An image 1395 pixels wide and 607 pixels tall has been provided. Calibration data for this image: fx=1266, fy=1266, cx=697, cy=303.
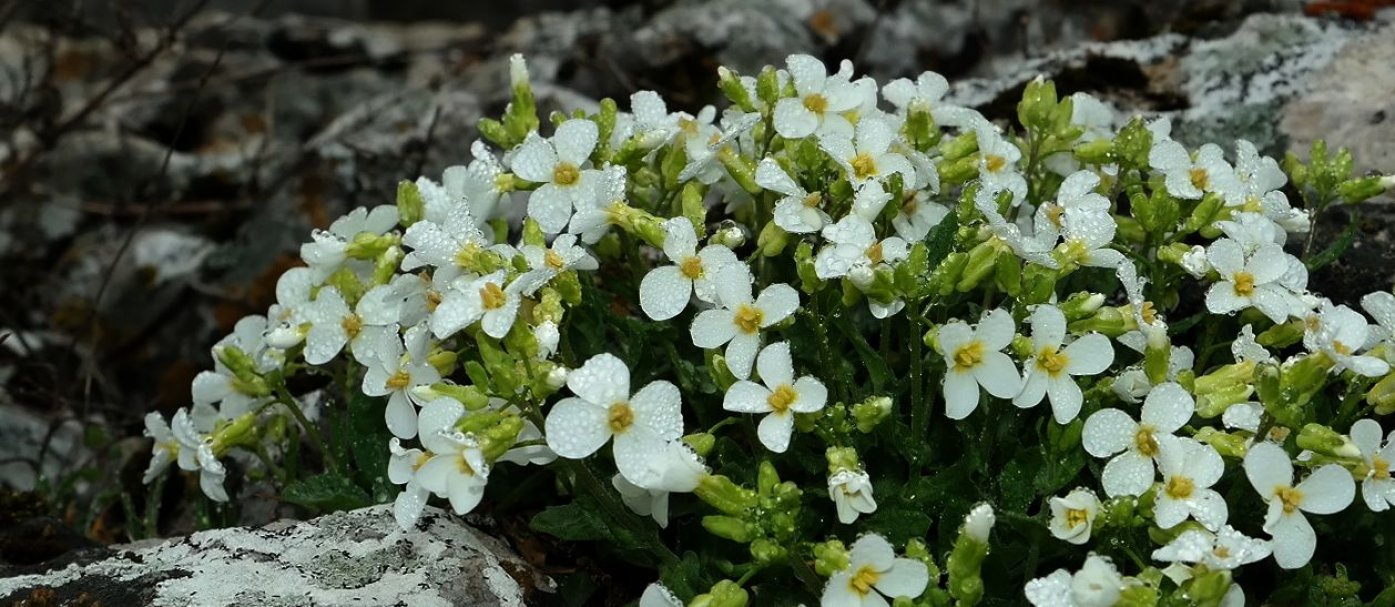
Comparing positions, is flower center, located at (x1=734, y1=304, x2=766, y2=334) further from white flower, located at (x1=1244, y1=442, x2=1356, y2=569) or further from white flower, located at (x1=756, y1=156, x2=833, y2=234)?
white flower, located at (x1=1244, y1=442, x2=1356, y2=569)

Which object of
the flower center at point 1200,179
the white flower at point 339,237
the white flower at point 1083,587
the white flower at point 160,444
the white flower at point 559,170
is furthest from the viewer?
the white flower at point 160,444

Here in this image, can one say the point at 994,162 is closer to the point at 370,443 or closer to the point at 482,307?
the point at 482,307

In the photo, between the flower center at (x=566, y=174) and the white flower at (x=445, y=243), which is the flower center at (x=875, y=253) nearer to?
the flower center at (x=566, y=174)

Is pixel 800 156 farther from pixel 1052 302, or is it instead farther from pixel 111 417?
pixel 111 417

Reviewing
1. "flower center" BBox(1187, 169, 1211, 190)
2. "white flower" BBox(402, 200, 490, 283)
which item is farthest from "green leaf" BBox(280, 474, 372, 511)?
"flower center" BBox(1187, 169, 1211, 190)

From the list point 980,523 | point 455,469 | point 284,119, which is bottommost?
point 284,119

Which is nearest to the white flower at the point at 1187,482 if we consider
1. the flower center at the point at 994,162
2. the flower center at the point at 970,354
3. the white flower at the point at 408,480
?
the flower center at the point at 970,354

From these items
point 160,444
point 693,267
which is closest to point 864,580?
point 693,267
